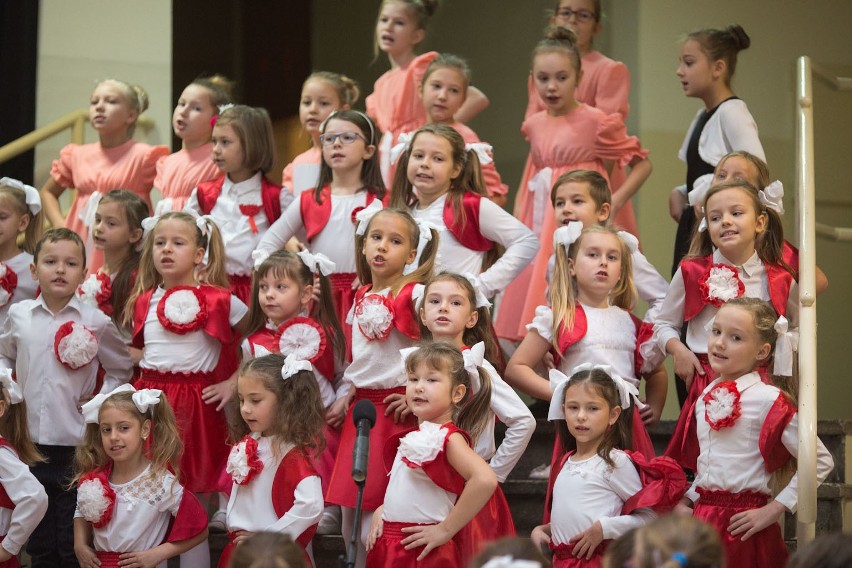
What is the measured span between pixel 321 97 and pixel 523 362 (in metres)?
2.48

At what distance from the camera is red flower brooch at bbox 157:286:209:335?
528cm

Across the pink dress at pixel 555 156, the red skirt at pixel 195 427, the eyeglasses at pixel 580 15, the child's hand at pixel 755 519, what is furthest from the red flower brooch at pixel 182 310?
the eyeglasses at pixel 580 15

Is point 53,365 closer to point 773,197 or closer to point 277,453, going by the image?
point 277,453

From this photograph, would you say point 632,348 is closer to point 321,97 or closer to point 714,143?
point 714,143

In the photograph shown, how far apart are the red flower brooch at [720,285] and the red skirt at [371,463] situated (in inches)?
47.7

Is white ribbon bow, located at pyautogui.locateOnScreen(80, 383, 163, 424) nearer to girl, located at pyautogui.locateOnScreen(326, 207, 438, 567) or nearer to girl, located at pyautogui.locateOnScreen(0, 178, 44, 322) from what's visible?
girl, located at pyautogui.locateOnScreen(326, 207, 438, 567)

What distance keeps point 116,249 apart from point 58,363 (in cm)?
91

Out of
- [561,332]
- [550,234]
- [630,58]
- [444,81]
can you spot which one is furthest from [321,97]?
[561,332]

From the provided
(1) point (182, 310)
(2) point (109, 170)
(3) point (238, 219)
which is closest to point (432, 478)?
(1) point (182, 310)

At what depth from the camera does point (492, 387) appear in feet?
15.1

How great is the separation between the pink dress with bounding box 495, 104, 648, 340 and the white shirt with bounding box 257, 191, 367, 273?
3.15 feet

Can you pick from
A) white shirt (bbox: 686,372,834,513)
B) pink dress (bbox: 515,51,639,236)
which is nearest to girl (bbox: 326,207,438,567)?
white shirt (bbox: 686,372,834,513)

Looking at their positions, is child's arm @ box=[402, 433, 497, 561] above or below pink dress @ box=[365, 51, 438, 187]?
below

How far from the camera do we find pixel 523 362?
5.11m
